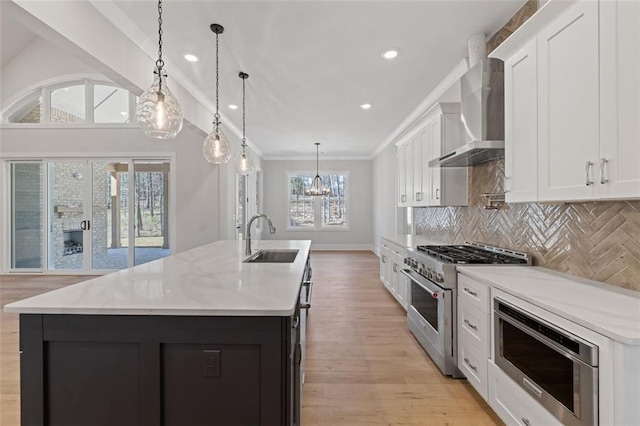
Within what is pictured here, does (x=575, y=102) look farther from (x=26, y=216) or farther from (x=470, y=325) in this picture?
(x=26, y=216)

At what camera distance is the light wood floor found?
2.01 metres

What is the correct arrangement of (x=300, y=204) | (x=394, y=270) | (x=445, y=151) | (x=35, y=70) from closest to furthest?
1. (x=445, y=151)
2. (x=394, y=270)
3. (x=35, y=70)
4. (x=300, y=204)

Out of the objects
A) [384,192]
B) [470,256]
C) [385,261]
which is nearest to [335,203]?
[384,192]

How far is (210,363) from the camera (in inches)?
50.9

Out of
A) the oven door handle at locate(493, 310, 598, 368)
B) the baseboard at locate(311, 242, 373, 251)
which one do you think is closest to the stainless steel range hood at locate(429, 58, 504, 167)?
the oven door handle at locate(493, 310, 598, 368)

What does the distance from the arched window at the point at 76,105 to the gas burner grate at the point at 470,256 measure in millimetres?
6106

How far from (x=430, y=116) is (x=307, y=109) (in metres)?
2.12

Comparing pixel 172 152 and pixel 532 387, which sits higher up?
pixel 172 152

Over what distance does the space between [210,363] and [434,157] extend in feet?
10.2

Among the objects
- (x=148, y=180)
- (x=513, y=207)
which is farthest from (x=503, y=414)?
(x=148, y=180)

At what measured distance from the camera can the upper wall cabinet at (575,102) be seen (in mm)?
1338

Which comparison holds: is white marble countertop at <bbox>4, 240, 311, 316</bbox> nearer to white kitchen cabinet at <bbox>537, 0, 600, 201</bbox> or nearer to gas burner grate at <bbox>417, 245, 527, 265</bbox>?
gas burner grate at <bbox>417, 245, 527, 265</bbox>

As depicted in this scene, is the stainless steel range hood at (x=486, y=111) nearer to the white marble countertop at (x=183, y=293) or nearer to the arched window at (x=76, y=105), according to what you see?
the white marble countertop at (x=183, y=293)

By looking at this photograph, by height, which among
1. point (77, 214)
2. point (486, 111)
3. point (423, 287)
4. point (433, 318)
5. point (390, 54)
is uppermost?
point (390, 54)
